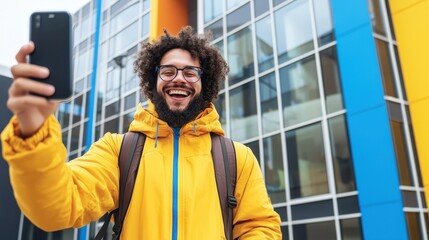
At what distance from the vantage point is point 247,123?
11.1 metres

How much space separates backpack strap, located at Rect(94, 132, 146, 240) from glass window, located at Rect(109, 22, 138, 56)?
13.9 metres

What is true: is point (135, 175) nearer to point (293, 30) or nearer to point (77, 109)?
point (293, 30)

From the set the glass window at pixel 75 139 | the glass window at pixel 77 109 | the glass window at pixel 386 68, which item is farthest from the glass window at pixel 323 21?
the glass window at pixel 75 139

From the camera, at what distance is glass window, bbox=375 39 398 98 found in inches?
326

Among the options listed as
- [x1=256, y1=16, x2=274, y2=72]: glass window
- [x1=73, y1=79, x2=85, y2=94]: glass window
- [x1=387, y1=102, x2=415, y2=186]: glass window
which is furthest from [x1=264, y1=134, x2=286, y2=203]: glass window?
[x1=73, y1=79, x2=85, y2=94]: glass window

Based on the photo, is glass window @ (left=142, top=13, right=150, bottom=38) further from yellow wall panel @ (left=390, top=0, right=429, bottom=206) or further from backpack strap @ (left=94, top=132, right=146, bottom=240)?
backpack strap @ (left=94, top=132, right=146, bottom=240)

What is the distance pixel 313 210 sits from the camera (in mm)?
8938

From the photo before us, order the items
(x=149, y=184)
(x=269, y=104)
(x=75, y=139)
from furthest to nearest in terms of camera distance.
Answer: (x=75, y=139)
(x=269, y=104)
(x=149, y=184)

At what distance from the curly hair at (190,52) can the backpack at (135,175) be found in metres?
0.52

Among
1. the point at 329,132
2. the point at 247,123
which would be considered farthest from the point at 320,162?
the point at 247,123

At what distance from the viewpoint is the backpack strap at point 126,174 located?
1.92 m

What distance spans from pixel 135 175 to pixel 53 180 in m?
0.60

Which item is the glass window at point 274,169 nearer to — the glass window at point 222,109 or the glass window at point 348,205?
the glass window at point 348,205

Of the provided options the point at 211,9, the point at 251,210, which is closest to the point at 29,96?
the point at 251,210
